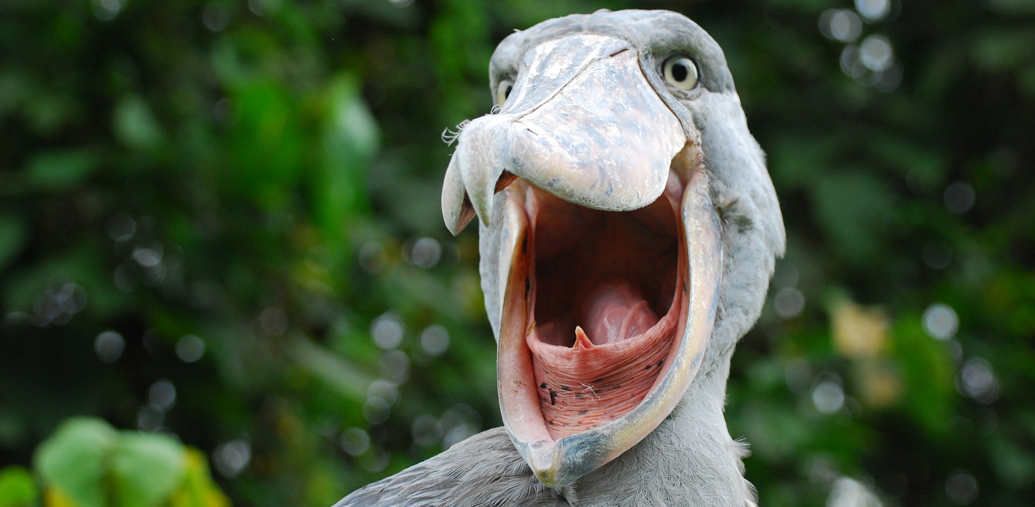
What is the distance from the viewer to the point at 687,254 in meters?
1.33

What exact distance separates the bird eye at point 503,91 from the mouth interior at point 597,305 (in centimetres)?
18

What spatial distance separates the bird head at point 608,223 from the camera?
3.67 feet

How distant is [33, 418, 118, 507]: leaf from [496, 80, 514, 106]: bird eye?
1222 millimetres

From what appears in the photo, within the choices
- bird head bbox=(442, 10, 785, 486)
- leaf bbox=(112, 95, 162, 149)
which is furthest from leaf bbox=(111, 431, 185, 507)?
leaf bbox=(112, 95, 162, 149)

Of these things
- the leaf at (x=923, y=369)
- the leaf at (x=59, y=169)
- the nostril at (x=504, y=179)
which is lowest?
the leaf at (x=923, y=369)

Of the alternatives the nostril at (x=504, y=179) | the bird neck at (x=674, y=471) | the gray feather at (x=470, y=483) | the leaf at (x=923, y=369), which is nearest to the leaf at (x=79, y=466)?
the gray feather at (x=470, y=483)

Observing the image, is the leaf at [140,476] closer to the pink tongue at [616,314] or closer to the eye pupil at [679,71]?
the pink tongue at [616,314]

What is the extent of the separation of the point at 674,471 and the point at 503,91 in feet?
2.03

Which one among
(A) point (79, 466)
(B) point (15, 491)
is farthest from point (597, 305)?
(B) point (15, 491)

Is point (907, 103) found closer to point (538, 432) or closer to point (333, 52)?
point (333, 52)

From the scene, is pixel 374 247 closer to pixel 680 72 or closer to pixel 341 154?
pixel 341 154

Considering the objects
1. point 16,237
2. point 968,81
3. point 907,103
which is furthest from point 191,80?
point 968,81

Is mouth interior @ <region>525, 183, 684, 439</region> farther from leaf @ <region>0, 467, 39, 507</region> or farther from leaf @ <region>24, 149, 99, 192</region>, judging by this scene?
leaf @ <region>24, 149, 99, 192</region>

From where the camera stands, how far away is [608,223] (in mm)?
1585
